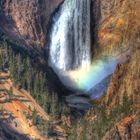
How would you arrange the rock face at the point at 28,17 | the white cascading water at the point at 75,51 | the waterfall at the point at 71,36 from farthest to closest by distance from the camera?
the waterfall at the point at 71,36, the rock face at the point at 28,17, the white cascading water at the point at 75,51

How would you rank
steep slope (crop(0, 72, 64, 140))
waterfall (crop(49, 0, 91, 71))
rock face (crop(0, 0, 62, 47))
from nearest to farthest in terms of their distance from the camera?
steep slope (crop(0, 72, 64, 140)) < rock face (crop(0, 0, 62, 47)) < waterfall (crop(49, 0, 91, 71))

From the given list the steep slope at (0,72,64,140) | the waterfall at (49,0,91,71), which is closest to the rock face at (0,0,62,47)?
the waterfall at (49,0,91,71)

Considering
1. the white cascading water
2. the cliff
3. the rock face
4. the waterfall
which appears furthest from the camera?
the waterfall

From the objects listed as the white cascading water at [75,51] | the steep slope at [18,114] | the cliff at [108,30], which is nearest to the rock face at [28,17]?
the cliff at [108,30]

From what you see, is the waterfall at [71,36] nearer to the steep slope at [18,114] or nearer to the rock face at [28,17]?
the rock face at [28,17]

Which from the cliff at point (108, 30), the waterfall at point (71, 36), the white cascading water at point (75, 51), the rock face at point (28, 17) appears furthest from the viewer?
the waterfall at point (71, 36)

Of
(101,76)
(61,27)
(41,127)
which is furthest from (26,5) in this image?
(41,127)

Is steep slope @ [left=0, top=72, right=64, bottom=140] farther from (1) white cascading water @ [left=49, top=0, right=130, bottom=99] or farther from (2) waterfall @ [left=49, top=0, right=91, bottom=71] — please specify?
(2) waterfall @ [left=49, top=0, right=91, bottom=71]

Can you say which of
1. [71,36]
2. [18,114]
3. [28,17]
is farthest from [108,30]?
[18,114]

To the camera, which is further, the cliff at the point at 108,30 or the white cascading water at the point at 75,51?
the white cascading water at the point at 75,51
